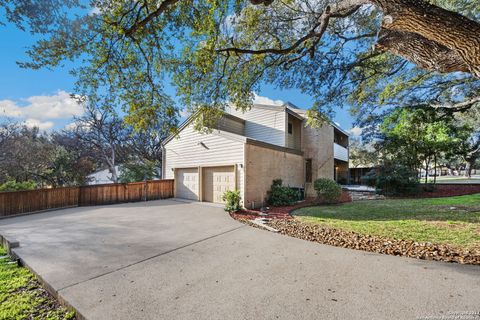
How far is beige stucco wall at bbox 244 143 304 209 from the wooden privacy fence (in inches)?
255

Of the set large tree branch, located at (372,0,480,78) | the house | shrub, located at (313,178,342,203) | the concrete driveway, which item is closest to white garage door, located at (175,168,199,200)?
the house

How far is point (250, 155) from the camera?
10148 millimetres

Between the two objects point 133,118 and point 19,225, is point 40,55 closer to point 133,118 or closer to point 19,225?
point 133,118

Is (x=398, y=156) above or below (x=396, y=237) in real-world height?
above

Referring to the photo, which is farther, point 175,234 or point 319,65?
point 319,65

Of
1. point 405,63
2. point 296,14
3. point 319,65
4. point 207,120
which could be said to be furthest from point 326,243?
point 405,63

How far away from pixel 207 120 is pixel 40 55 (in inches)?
184

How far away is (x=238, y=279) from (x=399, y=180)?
14.4 m

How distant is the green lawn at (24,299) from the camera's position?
2.65 metres

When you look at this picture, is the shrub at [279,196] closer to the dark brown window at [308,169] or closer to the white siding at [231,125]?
the dark brown window at [308,169]

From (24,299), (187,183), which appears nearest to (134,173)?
(187,183)

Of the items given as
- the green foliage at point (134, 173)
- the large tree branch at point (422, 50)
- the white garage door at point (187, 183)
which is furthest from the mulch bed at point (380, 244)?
the green foliage at point (134, 173)

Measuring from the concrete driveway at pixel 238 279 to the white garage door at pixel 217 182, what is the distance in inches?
207

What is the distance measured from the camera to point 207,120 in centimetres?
810
